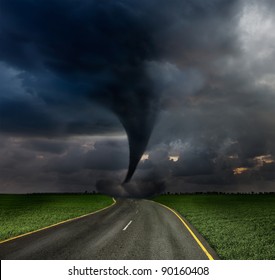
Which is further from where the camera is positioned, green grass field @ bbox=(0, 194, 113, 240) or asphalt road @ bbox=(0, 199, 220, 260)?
green grass field @ bbox=(0, 194, 113, 240)

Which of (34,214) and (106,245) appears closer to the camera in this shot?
(106,245)

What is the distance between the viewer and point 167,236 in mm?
14383

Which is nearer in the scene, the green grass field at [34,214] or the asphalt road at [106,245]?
the asphalt road at [106,245]

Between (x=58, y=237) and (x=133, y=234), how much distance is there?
3243 millimetres
